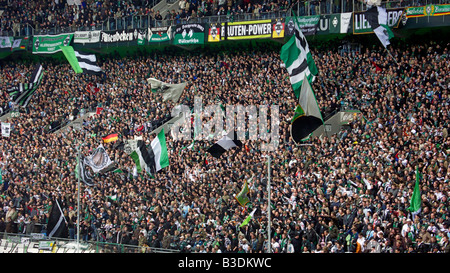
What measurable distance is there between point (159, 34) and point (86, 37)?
4.99 m

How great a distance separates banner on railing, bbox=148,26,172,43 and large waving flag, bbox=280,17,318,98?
45.0ft

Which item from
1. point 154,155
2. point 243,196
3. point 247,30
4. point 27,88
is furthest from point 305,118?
point 27,88

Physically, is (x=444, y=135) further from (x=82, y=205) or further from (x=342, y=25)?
(x=82, y=205)

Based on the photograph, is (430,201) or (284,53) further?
(284,53)

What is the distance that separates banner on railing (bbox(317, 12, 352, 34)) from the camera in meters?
25.7

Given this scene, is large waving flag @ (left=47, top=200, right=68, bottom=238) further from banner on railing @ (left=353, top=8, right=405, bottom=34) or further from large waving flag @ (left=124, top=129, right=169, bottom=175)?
Answer: banner on railing @ (left=353, top=8, right=405, bottom=34)

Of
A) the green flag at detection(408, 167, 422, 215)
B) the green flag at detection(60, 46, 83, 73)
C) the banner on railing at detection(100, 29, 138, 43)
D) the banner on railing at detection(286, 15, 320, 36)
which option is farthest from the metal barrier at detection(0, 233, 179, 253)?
the banner on railing at detection(100, 29, 138, 43)

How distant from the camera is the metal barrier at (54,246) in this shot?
724 inches

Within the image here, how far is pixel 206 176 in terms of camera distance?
22.1m

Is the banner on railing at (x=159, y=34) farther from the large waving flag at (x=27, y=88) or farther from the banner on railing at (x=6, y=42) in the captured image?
the banner on railing at (x=6, y=42)

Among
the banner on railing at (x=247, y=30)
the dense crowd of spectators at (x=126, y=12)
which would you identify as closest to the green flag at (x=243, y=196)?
the dense crowd of spectators at (x=126, y=12)

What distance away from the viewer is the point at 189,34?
3036 centimetres
